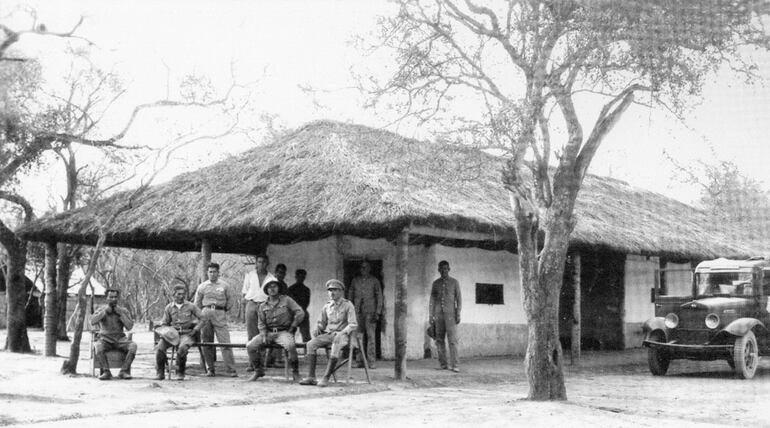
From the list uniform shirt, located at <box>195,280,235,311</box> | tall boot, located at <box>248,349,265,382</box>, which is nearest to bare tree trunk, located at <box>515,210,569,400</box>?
tall boot, located at <box>248,349,265,382</box>

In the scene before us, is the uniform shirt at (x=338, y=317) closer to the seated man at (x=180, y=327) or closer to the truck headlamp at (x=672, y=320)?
the seated man at (x=180, y=327)

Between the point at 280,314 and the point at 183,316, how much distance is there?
1.43m

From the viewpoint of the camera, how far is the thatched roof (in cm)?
1256

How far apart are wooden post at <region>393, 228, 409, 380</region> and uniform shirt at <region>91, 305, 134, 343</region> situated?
3550mm

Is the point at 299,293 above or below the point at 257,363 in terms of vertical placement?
above

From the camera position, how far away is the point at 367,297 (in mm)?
13656

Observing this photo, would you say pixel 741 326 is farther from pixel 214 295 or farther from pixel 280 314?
pixel 214 295

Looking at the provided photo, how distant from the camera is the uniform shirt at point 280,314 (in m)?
11.6

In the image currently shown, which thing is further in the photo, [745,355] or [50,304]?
[50,304]

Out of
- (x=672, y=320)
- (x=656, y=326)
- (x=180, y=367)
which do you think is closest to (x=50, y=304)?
(x=180, y=367)

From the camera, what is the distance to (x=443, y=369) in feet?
44.4

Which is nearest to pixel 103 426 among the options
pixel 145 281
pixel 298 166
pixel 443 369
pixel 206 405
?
pixel 206 405

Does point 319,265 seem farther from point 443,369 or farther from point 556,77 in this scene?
point 556,77

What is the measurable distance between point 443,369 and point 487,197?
3.26 m
